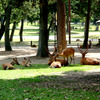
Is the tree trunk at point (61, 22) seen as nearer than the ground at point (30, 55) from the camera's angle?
No

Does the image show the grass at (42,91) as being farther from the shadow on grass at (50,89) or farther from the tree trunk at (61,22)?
the tree trunk at (61,22)

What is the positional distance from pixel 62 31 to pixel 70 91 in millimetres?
16395

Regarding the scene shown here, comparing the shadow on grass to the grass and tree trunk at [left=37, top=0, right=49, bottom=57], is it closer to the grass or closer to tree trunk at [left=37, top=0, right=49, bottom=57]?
the grass

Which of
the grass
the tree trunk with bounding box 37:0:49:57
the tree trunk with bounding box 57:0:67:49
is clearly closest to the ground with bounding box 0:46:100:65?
the tree trunk with bounding box 37:0:49:57

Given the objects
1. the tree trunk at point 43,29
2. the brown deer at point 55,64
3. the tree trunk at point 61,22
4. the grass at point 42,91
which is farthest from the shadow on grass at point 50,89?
the tree trunk at point 61,22

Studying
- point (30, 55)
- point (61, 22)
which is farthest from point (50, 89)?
point (30, 55)

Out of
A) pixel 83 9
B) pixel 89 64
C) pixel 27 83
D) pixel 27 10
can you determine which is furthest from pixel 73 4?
pixel 27 83

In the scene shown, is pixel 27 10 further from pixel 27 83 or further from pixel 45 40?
pixel 27 83

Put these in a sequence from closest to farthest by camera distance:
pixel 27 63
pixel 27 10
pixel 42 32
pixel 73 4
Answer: pixel 27 63 < pixel 42 32 < pixel 27 10 < pixel 73 4

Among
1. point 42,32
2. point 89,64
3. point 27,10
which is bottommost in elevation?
point 89,64

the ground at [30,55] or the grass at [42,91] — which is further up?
the grass at [42,91]

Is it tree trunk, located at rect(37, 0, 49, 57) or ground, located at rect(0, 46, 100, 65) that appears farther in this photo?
tree trunk, located at rect(37, 0, 49, 57)

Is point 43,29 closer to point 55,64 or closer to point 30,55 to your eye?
point 30,55

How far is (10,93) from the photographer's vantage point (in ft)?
28.2
